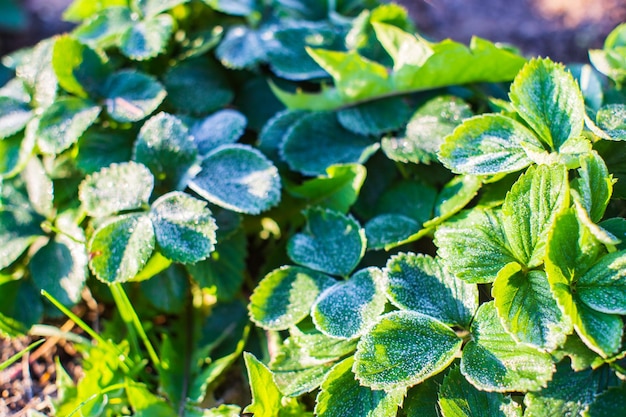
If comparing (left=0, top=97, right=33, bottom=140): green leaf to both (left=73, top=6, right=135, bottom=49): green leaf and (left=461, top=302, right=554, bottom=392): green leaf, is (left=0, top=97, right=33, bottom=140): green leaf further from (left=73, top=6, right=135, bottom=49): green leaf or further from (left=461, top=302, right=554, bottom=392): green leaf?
(left=461, top=302, right=554, bottom=392): green leaf

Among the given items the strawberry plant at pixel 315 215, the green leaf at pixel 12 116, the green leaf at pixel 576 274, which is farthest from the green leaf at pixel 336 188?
the green leaf at pixel 12 116

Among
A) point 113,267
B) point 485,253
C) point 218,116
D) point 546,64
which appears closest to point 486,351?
point 485,253

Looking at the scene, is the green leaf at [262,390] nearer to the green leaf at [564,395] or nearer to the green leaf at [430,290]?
the green leaf at [430,290]

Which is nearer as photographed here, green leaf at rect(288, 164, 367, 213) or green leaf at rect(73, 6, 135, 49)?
green leaf at rect(288, 164, 367, 213)

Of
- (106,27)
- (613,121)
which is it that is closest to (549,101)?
(613,121)

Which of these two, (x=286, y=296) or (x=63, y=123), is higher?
(x=63, y=123)

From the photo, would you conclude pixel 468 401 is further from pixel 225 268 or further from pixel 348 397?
pixel 225 268

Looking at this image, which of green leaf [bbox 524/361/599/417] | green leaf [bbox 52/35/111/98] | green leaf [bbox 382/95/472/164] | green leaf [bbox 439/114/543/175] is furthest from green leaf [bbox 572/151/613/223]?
green leaf [bbox 52/35/111/98]

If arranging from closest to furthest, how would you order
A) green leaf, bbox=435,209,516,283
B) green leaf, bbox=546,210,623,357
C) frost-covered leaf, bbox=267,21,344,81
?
green leaf, bbox=546,210,623,357, green leaf, bbox=435,209,516,283, frost-covered leaf, bbox=267,21,344,81
